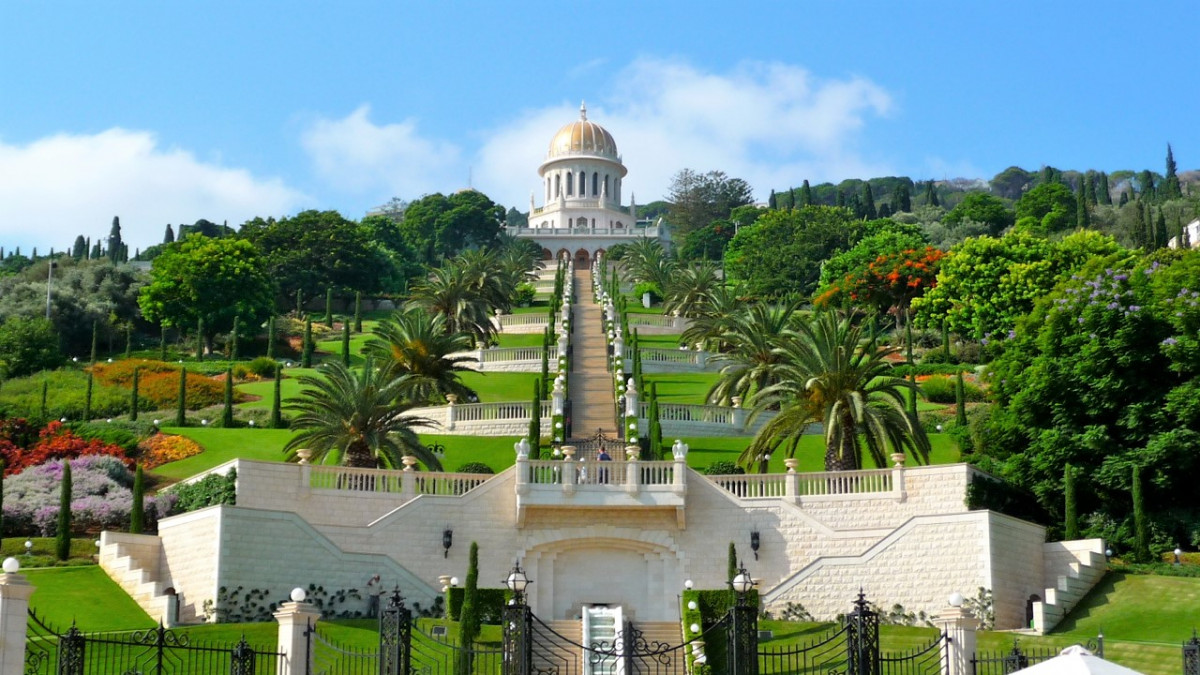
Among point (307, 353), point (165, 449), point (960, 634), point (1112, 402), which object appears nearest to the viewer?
point (960, 634)

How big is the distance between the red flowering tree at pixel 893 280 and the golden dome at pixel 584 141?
59.1 metres

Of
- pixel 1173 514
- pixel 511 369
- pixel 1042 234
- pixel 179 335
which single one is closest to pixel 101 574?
pixel 1173 514

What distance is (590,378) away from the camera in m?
60.2

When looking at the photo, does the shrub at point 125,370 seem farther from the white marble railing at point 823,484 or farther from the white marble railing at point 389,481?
the white marble railing at point 823,484

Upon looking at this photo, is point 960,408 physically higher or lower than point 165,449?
higher

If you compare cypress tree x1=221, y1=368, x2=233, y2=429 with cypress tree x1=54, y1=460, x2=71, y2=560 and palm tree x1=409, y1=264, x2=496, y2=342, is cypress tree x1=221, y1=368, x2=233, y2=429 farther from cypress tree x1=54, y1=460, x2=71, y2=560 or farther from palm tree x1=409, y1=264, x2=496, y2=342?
cypress tree x1=54, y1=460, x2=71, y2=560

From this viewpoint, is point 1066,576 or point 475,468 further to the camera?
point 475,468

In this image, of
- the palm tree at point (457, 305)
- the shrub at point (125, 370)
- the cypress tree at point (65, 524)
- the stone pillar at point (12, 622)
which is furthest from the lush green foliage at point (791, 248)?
the stone pillar at point (12, 622)

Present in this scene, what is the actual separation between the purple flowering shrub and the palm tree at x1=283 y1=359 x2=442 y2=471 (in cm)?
393

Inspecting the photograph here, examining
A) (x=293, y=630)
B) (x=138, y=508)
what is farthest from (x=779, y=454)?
(x=293, y=630)

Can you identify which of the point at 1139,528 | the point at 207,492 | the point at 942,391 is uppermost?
the point at 942,391

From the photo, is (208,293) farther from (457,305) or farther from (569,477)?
(569,477)

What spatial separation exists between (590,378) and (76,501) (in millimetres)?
22888

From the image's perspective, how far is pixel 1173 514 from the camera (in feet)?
130
